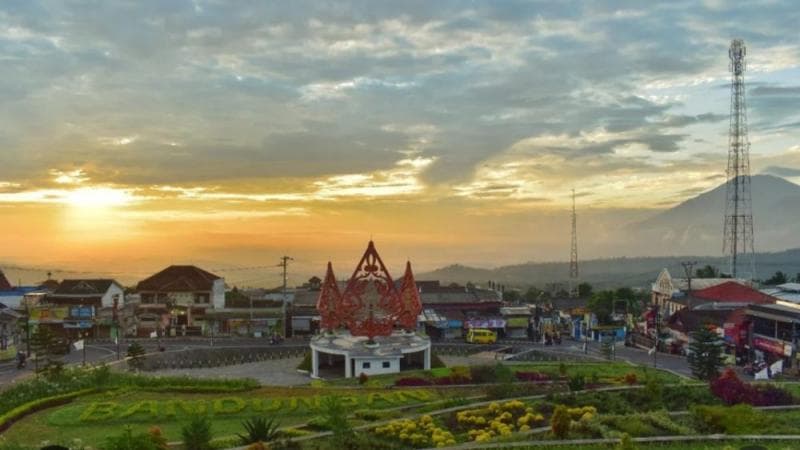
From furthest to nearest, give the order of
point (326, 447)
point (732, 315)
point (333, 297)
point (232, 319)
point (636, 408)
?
point (232, 319), point (732, 315), point (333, 297), point (636, 408), point (326, 447)

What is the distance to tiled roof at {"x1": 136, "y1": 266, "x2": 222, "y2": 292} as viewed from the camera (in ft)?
260

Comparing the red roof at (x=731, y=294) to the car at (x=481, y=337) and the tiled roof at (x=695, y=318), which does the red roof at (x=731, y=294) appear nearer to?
the tiled roof at (x=695, y=318)

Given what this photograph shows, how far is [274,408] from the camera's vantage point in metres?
29.6

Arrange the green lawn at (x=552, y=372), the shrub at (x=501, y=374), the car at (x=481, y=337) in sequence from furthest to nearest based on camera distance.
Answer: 1. the car at (x=481, y=337)
2. the green lawn at (x=552, y=372)
3. the shrub at (x=501, y=374)

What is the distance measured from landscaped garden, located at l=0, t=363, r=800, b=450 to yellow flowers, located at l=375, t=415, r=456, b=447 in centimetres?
4

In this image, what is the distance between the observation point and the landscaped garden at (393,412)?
21.4m

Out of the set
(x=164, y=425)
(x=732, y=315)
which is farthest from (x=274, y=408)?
(x=732, y=315)

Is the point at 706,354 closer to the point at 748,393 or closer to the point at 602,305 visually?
the point at 748,393

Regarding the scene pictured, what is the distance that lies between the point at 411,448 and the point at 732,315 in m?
48.5

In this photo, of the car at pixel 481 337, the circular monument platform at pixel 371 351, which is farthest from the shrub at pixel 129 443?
the car at pixel 481 337

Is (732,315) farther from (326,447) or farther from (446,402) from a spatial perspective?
(326,447)

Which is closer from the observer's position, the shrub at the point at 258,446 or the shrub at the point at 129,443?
the shrub at the point at 129,443

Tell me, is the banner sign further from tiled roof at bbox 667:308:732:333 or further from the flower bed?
the flower bed

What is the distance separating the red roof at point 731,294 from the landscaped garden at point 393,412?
147 feet
